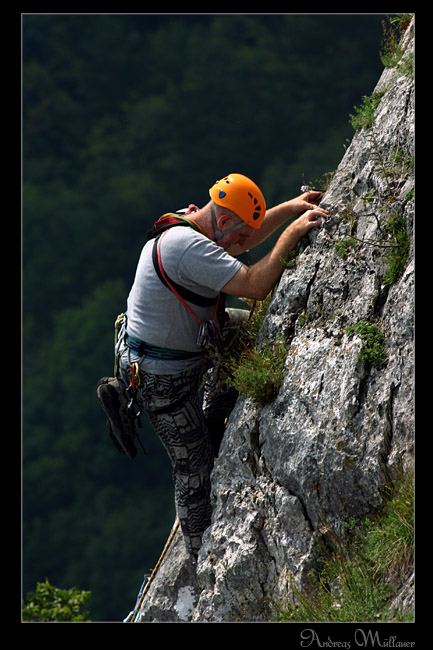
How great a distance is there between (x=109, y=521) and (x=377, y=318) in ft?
128

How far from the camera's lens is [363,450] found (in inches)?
187

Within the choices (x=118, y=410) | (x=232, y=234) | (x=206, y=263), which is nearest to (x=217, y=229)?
(x=232, y=234)

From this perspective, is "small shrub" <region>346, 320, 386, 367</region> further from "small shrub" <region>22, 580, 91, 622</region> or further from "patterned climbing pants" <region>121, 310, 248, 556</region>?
"small shrub" <region>22, 580, 91, 622</region>

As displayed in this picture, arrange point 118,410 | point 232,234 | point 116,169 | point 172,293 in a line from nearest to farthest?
1. point 172,293
2. point 232,234
3. point 118,410
4. point 116,169

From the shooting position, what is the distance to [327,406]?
493 cm

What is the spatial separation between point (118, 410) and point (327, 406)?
5.96 ft

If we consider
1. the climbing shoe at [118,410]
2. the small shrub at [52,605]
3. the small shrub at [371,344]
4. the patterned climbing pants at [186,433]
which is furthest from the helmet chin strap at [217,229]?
the small shrub at [52,605]

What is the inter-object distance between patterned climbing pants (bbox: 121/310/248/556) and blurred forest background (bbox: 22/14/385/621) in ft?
113

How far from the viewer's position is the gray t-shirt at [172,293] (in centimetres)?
531

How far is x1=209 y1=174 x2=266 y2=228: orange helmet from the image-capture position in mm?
5562

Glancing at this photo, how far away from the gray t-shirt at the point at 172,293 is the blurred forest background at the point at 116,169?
1359 inches

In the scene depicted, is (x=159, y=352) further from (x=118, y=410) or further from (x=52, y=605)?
(x=52, y=605)

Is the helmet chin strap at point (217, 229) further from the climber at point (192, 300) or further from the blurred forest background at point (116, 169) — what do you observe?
the blurred forest background at point (116, 169)

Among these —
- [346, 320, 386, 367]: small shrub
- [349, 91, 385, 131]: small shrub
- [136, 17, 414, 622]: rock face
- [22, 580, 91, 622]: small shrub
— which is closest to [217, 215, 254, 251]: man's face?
[136, 17, 414, 622]: rock face
